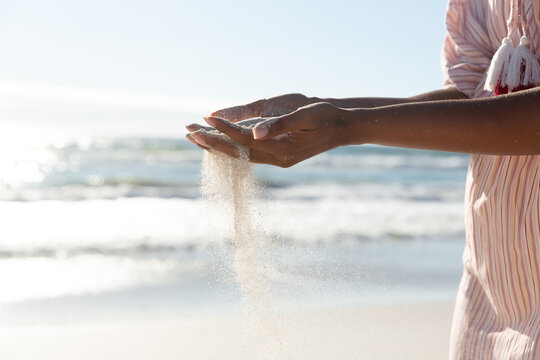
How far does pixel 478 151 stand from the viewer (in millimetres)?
1110

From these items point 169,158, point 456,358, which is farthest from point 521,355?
point 169,158

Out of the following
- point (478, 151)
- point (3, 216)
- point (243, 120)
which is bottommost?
point (3, 216)

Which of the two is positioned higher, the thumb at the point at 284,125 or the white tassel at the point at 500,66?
the white tassel at the point at 500,66

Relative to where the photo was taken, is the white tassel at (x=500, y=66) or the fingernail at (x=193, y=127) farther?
the fingernail at (x=193, y=127)

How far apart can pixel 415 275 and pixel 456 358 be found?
12.6ft

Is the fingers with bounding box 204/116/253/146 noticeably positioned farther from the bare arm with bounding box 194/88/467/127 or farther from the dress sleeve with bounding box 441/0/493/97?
the dress sleeve with bounding box 441/0/493/97

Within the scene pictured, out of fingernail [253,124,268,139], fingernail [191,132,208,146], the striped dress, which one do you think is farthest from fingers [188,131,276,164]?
the striped dress

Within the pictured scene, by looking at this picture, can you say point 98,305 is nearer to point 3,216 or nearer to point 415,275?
point 415,275

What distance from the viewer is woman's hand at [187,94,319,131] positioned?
5.15 feet

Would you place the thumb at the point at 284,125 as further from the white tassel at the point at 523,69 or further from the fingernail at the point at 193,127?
the white tassel at the point at 523,69

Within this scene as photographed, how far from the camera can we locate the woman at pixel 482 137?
109cm

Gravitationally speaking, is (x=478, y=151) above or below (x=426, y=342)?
above

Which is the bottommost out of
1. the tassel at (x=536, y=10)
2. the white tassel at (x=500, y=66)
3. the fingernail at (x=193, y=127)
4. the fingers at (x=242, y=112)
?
the fingernail at (x=193, y=127)

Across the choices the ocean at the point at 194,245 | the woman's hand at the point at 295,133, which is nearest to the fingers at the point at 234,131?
the woman's hand at the point at 295,133
